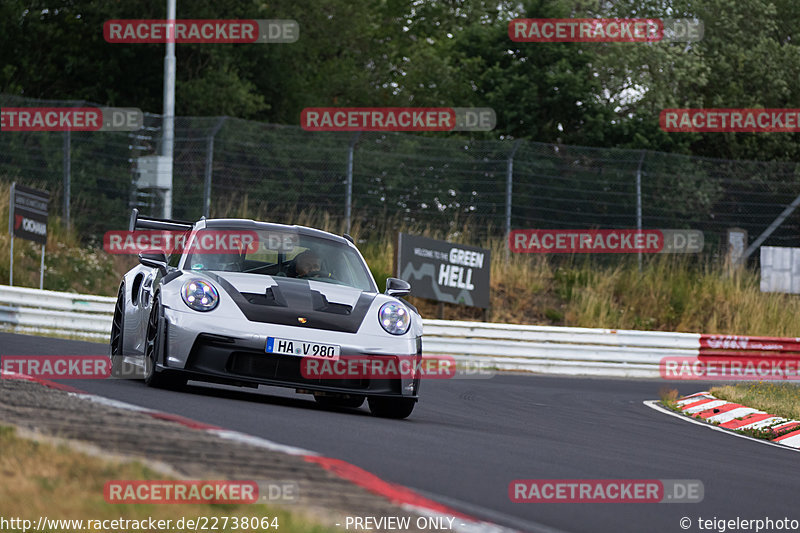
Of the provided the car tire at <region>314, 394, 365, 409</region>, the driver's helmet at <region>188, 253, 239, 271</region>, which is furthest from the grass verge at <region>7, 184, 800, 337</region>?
the driver's helmet at <region>188, 253, 239, 271</region>

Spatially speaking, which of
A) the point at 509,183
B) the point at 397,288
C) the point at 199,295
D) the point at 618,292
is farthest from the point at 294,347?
the point at 618,292

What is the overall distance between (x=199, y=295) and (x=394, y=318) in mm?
1364

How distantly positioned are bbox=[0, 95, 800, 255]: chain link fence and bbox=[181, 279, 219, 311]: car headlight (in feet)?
46.2

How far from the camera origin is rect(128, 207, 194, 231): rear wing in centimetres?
977

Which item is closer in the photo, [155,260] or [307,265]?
[155,260]

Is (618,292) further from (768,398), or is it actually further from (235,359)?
(235,359)

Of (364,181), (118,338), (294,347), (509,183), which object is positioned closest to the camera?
(294,347)

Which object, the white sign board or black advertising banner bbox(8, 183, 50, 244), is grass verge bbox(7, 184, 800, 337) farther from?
black advertising banner bbox(8, 183, 50, 244)

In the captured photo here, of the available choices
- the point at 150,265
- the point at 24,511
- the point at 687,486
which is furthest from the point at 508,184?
the point at 24,511

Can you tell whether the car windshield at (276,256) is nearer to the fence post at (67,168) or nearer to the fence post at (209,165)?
the fence post at (209,165)

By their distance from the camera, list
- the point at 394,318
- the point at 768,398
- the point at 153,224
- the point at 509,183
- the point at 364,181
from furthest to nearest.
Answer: the point at 509,183 < the point at 364,181 < the point at 768,398 < the point at 153,224 < the point at 394,318

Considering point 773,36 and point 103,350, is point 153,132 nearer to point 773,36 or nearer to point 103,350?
point 103,350

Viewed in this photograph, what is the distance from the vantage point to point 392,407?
29.9 ft

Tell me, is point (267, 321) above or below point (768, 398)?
above
